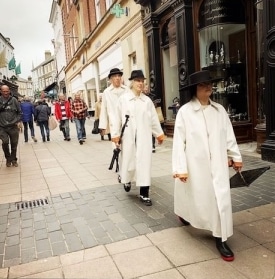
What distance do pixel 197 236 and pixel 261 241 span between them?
627mm

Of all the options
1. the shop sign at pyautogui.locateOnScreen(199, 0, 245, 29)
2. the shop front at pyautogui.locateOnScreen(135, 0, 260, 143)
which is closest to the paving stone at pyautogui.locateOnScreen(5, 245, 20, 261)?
the shop front at pyautogui.locateOnScreen(135, 0, 260, 143)

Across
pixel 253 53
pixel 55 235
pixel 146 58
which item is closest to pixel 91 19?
pixel 146 58

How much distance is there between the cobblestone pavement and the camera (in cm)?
350

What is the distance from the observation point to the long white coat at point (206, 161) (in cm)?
305

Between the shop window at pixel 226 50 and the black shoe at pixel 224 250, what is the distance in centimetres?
582

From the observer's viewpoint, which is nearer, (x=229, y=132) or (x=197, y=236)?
(x=229, y=132)

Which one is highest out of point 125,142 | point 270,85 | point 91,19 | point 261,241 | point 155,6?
point 91,19

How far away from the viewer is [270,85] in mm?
6223

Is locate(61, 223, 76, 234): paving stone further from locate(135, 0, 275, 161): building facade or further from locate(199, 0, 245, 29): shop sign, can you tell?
locate(199, 0, 245, 29): shop sign

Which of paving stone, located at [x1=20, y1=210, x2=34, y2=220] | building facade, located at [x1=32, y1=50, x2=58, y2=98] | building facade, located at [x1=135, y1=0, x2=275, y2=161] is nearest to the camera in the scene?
paving stone, located at [x1=20, y1=210, x2=34, y2=220]

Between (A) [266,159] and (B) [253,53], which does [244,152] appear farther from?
(B) [253,53]

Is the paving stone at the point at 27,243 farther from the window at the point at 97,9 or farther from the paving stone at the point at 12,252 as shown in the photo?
the window at the point at 97,9

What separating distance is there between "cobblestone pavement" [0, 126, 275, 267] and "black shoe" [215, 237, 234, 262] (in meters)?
0.78

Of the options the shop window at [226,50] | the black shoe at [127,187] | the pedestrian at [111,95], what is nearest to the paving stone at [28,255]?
the black shoe at [127,187]
